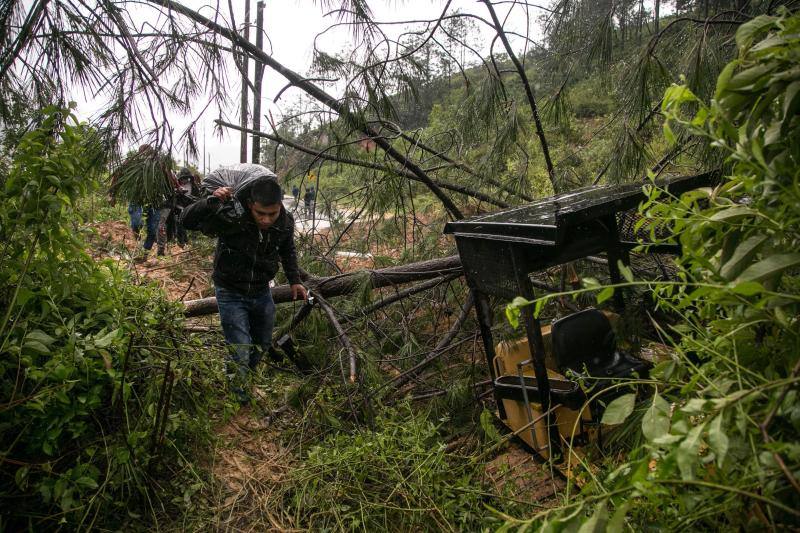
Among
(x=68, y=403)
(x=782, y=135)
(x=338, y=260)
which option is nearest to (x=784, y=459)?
(x=782, y=135)

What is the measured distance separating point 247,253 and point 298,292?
54cm

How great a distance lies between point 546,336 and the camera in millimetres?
2850

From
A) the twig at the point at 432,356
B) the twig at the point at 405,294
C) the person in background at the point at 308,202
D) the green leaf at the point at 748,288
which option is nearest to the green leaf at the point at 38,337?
the green leaf at the point at 748,288

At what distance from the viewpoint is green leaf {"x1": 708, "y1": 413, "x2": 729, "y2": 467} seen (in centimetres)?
51

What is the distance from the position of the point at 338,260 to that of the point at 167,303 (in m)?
2.69

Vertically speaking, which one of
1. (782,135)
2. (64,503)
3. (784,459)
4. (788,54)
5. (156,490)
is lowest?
(156,490)

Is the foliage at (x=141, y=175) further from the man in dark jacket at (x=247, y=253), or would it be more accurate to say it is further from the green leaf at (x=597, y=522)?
the green leaf at (x=597, y=522)

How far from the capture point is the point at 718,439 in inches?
20.6

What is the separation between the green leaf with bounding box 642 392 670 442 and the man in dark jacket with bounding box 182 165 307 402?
7.70 feet

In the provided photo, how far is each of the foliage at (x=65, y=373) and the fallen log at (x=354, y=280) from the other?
166 centimetres

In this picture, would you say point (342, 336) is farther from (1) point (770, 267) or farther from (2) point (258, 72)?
(1) point (770, 267)

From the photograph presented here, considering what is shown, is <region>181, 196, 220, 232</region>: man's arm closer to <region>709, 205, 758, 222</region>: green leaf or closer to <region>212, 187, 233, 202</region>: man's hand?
<region>212, 187, 233, 202</region>: man's hand

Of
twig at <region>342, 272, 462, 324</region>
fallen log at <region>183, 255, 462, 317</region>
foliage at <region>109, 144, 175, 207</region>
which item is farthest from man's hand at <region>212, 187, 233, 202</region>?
twig at <region>342, 272, 462, 324</region>

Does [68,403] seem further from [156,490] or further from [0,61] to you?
[0,61]
